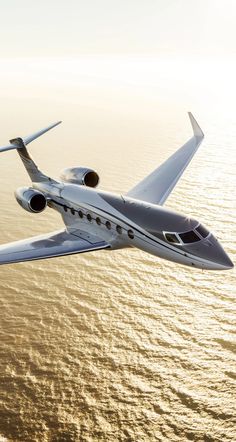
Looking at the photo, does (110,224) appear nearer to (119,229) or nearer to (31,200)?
(119,229)

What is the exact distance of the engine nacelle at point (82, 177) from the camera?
3803cm

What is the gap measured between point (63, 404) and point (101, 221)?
1478 centimetres

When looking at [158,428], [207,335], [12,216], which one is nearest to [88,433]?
[158,428]

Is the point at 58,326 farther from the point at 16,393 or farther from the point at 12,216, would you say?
the point at 12,216

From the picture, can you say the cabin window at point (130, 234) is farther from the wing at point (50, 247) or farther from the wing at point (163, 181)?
the wing at point (163, 181)

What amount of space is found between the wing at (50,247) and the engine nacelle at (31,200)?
3055 mm

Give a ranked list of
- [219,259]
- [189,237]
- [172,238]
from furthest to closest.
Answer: [172,238] → [189,237] → [219,259]

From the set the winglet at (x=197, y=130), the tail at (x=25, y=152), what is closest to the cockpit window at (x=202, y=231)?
the tail at (x=25, y=152)

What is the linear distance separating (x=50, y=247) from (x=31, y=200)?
5509 millimetres

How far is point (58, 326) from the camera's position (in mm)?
38562

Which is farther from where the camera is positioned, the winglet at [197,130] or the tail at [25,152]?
the winglet at [197,130]

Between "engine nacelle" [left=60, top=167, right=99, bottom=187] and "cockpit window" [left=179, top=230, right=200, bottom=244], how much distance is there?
14.9 metres

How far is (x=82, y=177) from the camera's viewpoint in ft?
125

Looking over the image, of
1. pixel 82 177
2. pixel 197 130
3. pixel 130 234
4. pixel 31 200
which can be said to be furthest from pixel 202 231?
pixel 197 130
